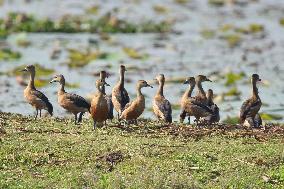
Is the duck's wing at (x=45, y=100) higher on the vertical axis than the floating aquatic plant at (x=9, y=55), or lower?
lower

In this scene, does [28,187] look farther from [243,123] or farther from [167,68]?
[167,68]

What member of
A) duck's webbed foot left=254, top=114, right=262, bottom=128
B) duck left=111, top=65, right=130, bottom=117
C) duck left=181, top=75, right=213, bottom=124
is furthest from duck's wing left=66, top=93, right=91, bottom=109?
duck's webbed foot left=254, top=114, right=262, bottom=128

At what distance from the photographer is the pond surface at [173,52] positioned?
89.5 feet

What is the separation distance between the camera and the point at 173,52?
36.0m

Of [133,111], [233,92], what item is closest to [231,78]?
[233,92]

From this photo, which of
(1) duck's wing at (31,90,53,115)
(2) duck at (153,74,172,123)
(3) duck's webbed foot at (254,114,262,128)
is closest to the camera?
(2) duck at (153,74,172,123)

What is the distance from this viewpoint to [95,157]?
48.8 feet

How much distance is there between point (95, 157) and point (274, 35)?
86.5 ft

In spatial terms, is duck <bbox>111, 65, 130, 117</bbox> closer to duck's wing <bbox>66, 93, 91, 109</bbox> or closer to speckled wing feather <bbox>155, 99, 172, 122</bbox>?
speckled wing feather <bbox>155, 99, 172, 122</bbox>

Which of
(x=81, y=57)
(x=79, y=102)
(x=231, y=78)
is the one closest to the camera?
(x=79, y=102)

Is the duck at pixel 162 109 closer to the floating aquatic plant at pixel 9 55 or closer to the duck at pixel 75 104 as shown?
the duck at pixel 75 104

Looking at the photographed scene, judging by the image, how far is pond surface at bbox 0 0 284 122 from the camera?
2728cm

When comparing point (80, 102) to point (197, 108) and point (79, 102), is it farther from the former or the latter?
point (197, 108)

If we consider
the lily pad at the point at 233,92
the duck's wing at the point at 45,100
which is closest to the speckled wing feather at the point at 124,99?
the duck's wing at the point at 45,100
